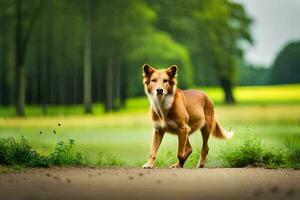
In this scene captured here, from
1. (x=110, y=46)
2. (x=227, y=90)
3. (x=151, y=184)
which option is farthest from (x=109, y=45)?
(x=151, y=184)

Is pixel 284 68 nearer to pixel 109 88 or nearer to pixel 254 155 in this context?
pixel 109 88

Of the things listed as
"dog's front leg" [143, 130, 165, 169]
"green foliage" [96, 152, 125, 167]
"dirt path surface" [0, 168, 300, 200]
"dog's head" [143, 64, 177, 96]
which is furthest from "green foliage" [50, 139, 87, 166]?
"dog's head" [143, 64, 177, 96]

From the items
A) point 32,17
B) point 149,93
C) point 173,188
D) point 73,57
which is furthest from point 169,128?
point 73,57

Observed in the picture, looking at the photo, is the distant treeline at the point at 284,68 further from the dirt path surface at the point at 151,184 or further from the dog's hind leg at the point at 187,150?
the dirt path surface at the point at 151,184

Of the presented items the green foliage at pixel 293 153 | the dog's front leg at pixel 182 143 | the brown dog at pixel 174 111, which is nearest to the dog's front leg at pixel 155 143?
the brown dog at pixel 174 111

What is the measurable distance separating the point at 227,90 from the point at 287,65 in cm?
768

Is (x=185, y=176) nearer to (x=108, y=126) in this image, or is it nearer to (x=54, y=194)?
(x=54, y=194)

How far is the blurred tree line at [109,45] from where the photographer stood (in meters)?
27.8

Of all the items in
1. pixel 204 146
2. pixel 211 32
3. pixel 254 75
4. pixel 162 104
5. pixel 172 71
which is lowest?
pixel 254 75

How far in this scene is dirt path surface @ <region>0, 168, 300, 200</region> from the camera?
7.88 meters

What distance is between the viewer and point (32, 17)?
26312 mm

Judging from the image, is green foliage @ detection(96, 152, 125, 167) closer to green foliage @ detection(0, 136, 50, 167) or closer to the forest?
green foliage @ detection(0, 136, 50, 167)

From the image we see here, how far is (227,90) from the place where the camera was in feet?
Answer: 113

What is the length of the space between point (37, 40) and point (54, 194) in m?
24.2
